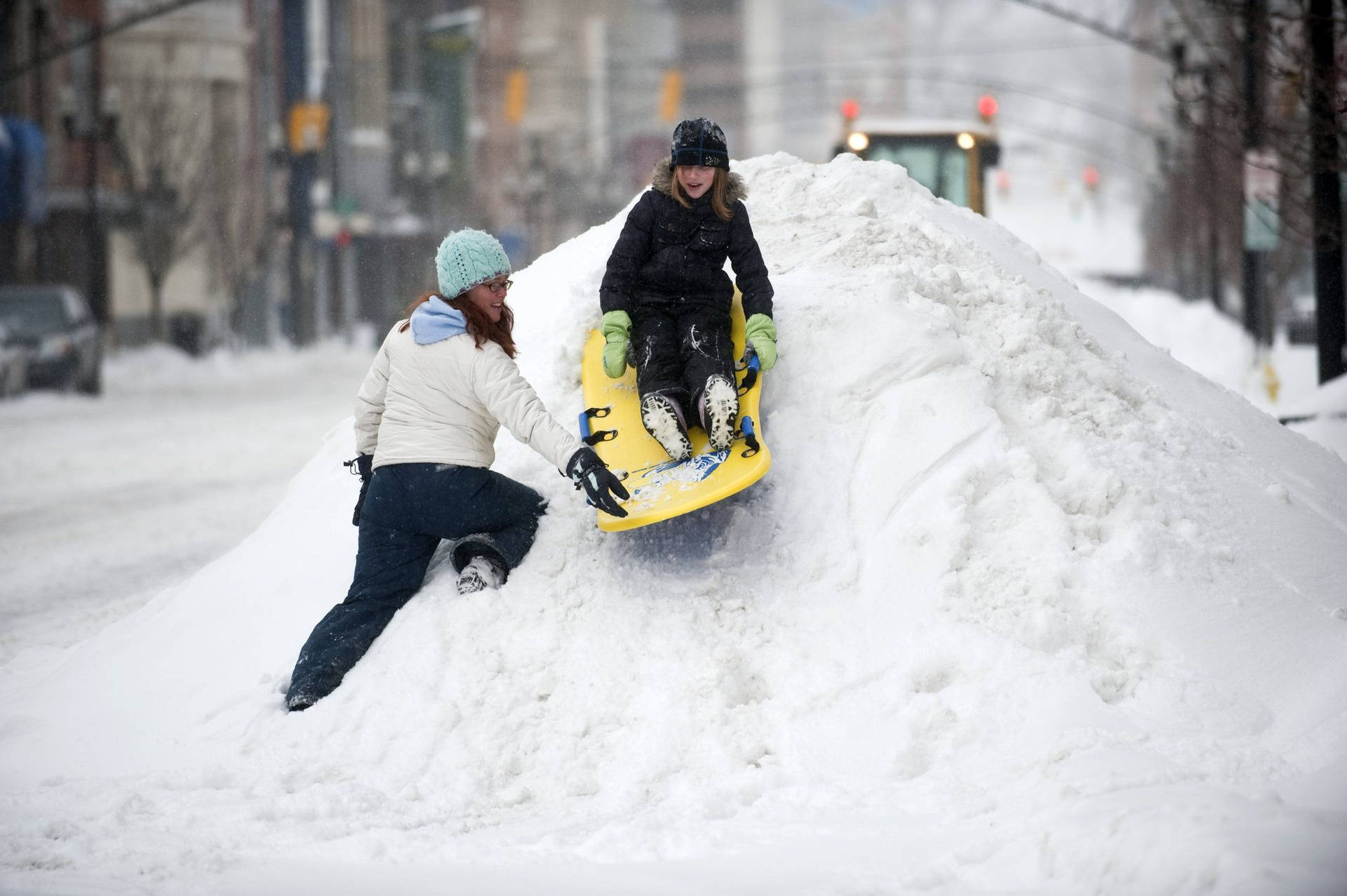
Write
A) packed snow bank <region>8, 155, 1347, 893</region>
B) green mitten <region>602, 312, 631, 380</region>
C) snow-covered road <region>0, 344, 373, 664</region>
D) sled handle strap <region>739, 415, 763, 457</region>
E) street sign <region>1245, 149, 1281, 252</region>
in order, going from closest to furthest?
packed snow bank <region>8, 155, 1347, 893</region> < sled handle strap <region>739, 415, 763, 457</region> < green mitten <region>602, 312, 631, 380</region> < snow-covered road <region>0, 344, 373, 664</region> < street sign <region>1245, 149, 1281, 252</region>

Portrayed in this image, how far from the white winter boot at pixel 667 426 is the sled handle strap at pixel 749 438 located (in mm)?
243

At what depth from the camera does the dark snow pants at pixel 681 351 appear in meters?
6.02

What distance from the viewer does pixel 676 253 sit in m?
6.28

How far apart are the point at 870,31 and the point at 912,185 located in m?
157

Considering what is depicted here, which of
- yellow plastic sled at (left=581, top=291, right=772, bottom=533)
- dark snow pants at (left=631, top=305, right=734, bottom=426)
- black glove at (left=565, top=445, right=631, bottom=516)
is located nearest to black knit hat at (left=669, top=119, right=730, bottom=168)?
dark snow pants at (left=631, top=305, right=734, bottom=426)

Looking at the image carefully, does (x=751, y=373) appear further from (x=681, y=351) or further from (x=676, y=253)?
(x=676, y=253)

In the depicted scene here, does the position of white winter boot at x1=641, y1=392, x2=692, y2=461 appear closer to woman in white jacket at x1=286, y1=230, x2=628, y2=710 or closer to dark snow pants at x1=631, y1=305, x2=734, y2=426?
dark snow pants at x1=631, y1=305, x2=734, y2=426

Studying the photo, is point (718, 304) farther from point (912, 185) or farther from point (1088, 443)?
point (912, 185)

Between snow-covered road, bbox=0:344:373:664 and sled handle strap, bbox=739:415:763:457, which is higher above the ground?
sled handle strap, bbox=739:415:763:457

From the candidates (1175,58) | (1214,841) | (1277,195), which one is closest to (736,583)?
(1214,841)

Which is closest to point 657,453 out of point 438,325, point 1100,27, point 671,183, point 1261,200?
point 438,325

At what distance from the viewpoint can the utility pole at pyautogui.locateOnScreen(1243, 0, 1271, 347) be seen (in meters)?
10.9

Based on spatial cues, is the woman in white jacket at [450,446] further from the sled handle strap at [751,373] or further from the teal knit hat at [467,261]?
the sled handle strap at [751,373]

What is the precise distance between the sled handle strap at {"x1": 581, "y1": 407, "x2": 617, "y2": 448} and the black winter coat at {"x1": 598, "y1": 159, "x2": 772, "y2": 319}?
0.50 metres
